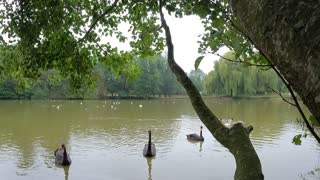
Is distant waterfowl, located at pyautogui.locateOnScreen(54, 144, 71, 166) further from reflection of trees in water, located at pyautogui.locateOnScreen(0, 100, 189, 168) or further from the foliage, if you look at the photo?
the foliage

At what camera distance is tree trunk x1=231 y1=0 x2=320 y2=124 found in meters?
0.79

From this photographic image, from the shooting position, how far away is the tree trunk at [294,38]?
786 millimetres

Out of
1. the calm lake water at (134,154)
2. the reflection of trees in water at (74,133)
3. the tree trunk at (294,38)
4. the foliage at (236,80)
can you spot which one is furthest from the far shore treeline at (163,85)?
the tree trunk at (294,38)

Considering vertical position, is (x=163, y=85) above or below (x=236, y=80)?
below

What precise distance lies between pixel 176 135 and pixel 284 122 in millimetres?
10195

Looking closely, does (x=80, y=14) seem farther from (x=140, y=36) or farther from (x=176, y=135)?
(x=176, y=135)

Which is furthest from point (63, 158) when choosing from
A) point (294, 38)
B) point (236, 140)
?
point (294, 38)

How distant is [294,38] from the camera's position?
83 cm

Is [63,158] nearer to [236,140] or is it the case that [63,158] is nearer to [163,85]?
[236,140]

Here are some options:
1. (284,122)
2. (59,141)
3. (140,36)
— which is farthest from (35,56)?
(284,122)

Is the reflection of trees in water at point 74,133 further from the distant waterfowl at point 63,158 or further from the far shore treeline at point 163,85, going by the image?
the far shore treeline at point 163,85

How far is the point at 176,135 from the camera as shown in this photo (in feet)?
73.9

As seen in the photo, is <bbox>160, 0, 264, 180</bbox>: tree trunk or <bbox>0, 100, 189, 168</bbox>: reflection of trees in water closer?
<bbox>160, 0, 264, 180</bbox>: tree trunk

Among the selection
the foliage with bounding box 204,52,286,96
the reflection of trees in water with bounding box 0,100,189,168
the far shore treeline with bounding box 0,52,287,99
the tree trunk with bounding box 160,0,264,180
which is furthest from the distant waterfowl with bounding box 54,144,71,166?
the foliage with bounding box 204,52,286,96
